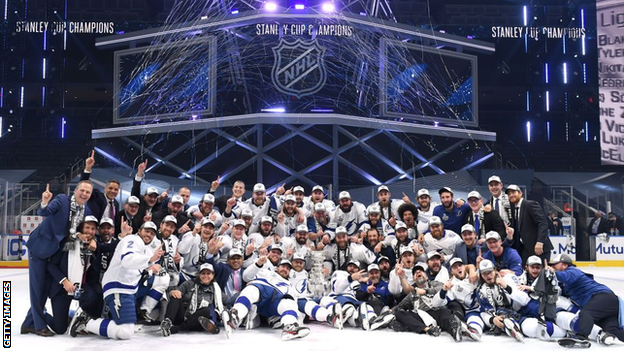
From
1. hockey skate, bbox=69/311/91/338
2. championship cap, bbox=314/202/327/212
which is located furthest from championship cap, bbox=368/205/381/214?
hockey skate, bbox=69/311/91/338

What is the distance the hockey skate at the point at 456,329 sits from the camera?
347 inches

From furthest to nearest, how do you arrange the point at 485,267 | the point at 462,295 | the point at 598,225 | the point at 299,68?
the point at 299,68 < the point at 598,225 < the point at 462,295 < the point at 485,267

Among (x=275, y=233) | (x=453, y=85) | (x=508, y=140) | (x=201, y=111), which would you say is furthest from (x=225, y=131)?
(x=508, y=140)

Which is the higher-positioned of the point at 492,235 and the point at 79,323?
the point at 492,235

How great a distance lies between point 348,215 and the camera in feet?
41.4

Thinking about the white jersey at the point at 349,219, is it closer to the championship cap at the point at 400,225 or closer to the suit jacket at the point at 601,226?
the championship cap at the point at 400,225

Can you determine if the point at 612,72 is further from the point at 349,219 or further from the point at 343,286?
the point at 343,286

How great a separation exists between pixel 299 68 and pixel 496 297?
15.1m

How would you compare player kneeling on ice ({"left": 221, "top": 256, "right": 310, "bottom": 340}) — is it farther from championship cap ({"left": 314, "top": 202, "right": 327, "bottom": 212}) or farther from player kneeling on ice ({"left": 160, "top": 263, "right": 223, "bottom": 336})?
championship cap ({"left": 314, "top": 202, "right": 327, "bottom": 212})

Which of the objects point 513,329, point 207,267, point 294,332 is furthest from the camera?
point 207,267

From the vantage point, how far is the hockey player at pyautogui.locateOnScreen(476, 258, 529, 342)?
9203 mm

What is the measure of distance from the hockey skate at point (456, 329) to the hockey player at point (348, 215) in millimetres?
3744

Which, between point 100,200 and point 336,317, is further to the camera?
point 100,200

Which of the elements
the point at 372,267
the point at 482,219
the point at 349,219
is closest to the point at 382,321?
the point at 372,267
